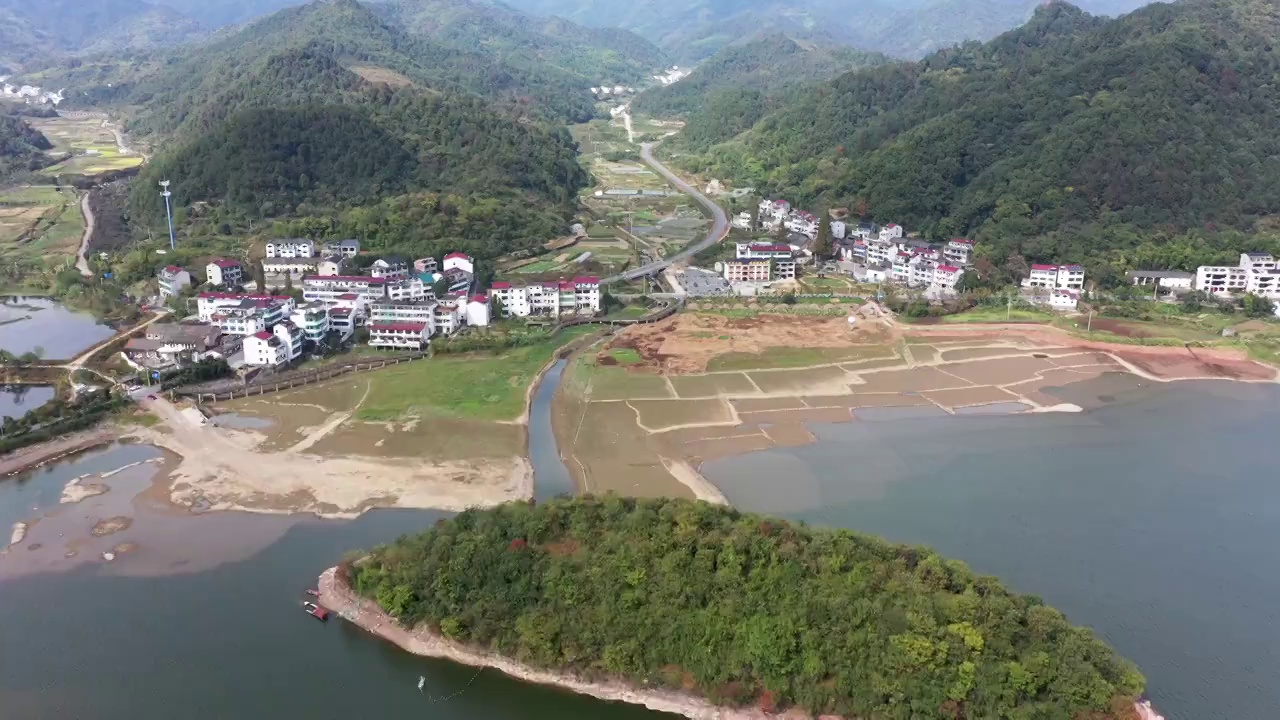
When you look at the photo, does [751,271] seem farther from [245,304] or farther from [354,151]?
[354,151]

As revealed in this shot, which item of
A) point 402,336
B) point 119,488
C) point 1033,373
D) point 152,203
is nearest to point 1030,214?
point 1033,373

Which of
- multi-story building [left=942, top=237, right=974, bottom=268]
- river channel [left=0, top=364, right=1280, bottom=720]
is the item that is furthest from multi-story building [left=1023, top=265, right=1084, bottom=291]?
river channel [left=0, top=364, right=1280, bottom=720]

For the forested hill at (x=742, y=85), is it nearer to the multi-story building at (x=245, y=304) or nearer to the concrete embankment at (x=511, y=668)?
the multi-story building at (x=245, y=304)

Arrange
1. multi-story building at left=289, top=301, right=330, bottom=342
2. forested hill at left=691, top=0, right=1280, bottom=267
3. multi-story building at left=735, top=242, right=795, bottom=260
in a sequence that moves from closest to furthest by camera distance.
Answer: multi-story building at left=289, top=301, right=330, bottom=342
multi-story building at left=735, top=242, right=795, bottom=260
forested hill at left=691, top=0, right=1280, bottom=267

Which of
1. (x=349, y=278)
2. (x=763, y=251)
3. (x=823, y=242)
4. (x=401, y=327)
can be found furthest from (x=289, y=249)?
(x=823, y=242)

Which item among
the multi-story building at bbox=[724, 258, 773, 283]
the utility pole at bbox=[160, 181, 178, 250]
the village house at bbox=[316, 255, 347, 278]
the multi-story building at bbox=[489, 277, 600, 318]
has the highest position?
the utility pole at bbox=[160, 181, 178, 250]

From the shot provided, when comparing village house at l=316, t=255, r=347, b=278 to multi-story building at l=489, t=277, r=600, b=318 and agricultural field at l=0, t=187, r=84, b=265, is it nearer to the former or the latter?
multi-story building at l=489, t=277, r=600, b=318

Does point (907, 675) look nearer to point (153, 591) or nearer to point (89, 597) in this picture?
point (153, 591)
